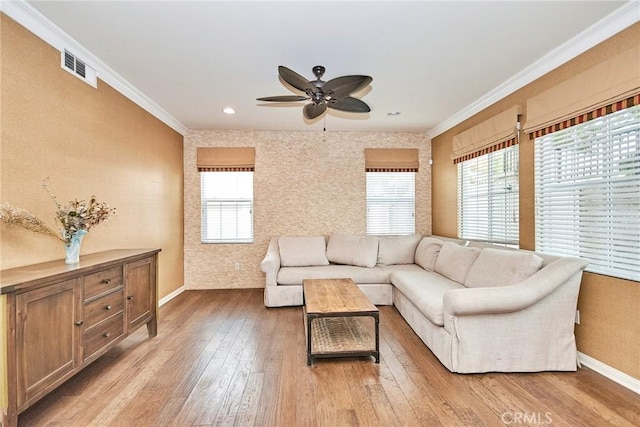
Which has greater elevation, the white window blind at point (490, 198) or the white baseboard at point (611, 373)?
the white window blind at point (490, 198)

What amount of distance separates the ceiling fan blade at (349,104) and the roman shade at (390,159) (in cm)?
223

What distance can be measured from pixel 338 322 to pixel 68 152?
2.93m

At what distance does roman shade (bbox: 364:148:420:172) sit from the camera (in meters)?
5.11

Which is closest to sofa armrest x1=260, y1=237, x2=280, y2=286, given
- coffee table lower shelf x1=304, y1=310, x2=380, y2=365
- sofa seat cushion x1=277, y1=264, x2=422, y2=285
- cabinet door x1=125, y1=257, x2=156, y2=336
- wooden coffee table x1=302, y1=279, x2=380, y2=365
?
sofa seat cushion x1=277, y1=264, x2=422, y2=285

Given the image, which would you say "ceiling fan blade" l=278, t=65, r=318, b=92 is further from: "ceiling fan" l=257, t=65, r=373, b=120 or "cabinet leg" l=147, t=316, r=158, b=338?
"cabinet leg" l=147, t=316, r=158, b=338

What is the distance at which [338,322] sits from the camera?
10.7 feet

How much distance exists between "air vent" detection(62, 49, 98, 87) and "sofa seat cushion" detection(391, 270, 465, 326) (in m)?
3.62

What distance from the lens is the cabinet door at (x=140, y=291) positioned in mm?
2619

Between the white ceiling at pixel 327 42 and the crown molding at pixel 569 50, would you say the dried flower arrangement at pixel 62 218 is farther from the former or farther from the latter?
the crown molding at pixel 569 50

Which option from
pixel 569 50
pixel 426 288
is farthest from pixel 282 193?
pixel 569 50

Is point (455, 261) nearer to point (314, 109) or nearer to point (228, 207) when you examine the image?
point (314, 109)

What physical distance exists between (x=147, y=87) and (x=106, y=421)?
10.2 feet

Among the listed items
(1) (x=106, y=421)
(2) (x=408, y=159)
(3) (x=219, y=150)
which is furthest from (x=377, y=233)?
(1) (x=106, y=421)

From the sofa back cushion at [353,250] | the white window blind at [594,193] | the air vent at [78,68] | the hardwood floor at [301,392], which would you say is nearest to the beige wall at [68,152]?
the air vent at [78,68]
